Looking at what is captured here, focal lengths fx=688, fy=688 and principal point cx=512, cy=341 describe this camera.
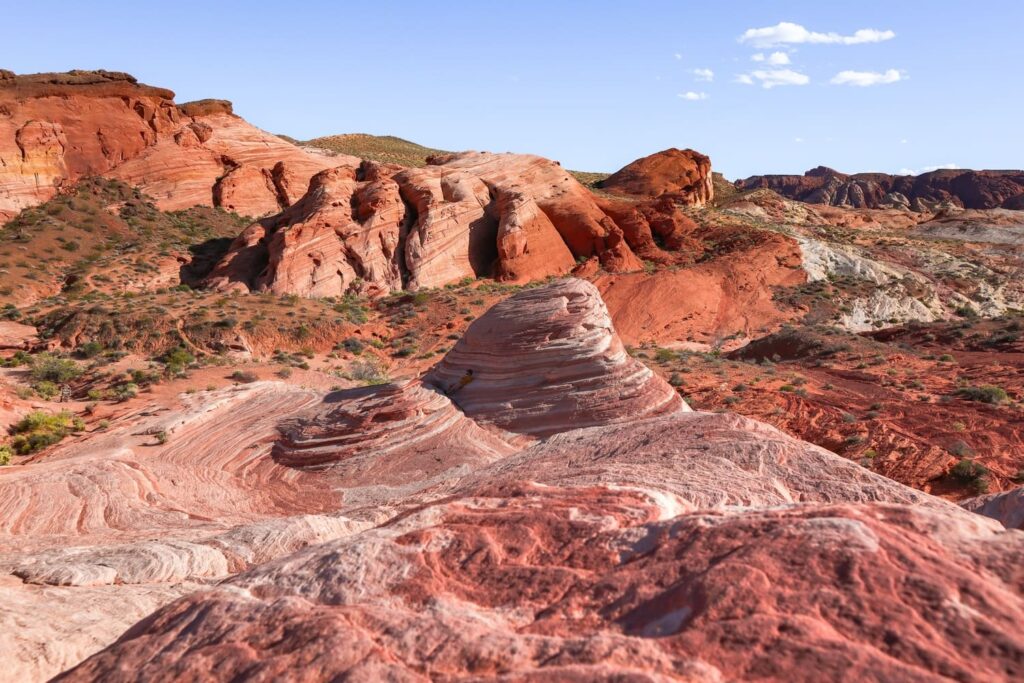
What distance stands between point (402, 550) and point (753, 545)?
7.64 feet

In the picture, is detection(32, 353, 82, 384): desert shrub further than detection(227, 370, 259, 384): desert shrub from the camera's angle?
No

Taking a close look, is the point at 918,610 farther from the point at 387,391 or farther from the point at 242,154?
the point at 242,154

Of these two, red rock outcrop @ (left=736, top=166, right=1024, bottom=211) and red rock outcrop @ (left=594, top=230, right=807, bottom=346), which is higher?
red rock outcrop @ (left=736, top=166, right=1024, bottom=211)

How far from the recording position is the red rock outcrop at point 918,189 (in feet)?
367

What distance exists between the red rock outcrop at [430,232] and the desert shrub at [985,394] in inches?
773

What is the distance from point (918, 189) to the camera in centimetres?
12194

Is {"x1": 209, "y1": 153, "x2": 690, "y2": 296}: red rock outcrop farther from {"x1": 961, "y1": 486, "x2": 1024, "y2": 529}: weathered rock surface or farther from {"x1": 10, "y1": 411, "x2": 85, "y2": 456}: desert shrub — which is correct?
{"x1": 961, "y1": 486, "x2": 1024, "y2": 529}: weathered rock surface

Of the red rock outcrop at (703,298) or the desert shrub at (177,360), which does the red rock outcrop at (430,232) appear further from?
the desert shrub at (177,360)

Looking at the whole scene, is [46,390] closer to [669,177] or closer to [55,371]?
[55,371]

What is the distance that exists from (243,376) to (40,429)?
6966 mm

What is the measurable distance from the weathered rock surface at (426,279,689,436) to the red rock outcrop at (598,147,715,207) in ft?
138

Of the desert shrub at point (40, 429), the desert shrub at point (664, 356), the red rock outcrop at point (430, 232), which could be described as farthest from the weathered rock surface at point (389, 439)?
the red rock outcrop at point (430, 232)

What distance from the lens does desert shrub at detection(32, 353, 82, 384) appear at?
71.7 feet

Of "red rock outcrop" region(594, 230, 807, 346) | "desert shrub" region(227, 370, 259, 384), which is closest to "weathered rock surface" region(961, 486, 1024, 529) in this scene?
"desert shrub" region(227, 370, 259, 384)
